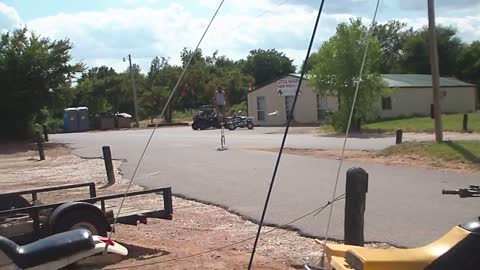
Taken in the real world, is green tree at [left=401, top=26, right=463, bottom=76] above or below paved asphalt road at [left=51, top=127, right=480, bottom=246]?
above

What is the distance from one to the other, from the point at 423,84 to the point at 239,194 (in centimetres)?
4090

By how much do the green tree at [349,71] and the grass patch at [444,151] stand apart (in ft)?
51.8

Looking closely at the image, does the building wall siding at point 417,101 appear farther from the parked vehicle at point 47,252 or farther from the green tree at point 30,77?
the parked vehicle at point 47,252

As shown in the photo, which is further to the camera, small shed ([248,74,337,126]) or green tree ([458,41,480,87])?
green tree ([458,41,480,87])

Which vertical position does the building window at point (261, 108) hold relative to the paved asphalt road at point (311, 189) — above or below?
above

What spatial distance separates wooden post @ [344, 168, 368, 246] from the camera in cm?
621

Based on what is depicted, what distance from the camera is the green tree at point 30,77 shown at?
4075 centimetres

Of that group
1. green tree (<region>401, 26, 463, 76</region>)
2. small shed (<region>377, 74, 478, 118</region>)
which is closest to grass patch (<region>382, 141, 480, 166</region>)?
small shed (<region>377, 74, 478, 118</region>)

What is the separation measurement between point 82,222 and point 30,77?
35.2 meters

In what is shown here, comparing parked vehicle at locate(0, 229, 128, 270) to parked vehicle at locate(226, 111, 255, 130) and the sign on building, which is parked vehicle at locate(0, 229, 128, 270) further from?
the sign on building

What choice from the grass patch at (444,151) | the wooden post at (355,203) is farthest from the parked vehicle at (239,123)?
the wooden post at (355,203)

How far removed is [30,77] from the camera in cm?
4081

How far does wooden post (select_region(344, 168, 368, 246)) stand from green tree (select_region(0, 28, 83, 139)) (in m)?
37.3

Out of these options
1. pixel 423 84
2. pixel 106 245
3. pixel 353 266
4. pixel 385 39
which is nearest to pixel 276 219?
pixel 106 245
